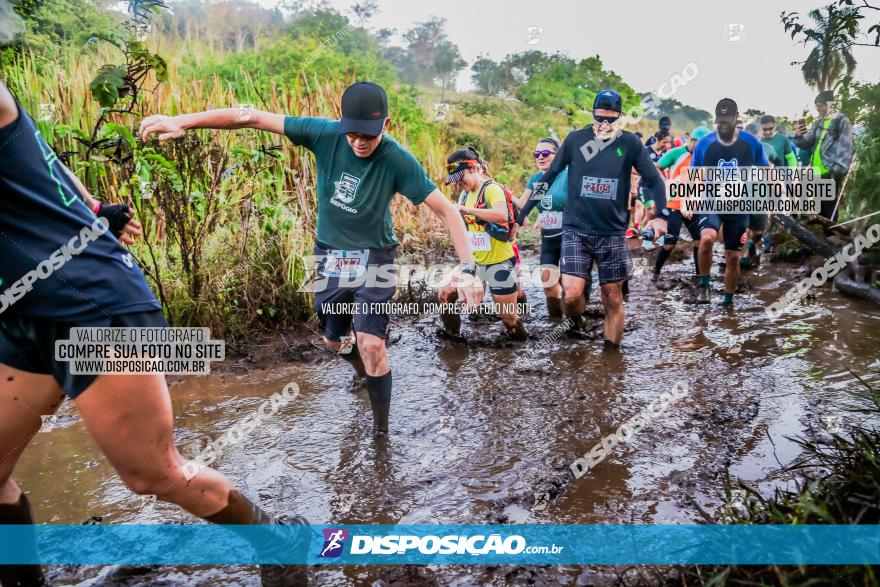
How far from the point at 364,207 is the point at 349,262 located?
361 mm

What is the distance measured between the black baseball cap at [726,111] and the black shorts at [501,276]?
3.04 metres

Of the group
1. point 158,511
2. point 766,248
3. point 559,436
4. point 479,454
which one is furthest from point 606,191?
point 766,248

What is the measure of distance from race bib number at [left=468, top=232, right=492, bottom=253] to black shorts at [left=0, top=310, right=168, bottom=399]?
4.27 m

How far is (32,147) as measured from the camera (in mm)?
1947

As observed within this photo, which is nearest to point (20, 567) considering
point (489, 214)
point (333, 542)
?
point (333, 542)

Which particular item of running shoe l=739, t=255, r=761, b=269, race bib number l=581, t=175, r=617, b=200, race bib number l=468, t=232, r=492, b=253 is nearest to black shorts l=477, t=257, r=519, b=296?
race bib number l=468, t=232, r=492, b=253

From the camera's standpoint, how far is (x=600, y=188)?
562 centimetres

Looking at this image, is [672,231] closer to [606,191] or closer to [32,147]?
[606,191]

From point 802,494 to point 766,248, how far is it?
29.2 ft

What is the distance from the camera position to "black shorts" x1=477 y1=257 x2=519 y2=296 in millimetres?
6090

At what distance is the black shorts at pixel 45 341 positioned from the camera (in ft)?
6.55

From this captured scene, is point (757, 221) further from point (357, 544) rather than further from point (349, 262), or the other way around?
point (357, 544)

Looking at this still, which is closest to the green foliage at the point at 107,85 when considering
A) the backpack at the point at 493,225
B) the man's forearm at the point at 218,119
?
the man's forearm at the point at 218,119

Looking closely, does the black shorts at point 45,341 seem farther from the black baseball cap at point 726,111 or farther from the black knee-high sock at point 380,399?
the black baseball cap at point 726,111
